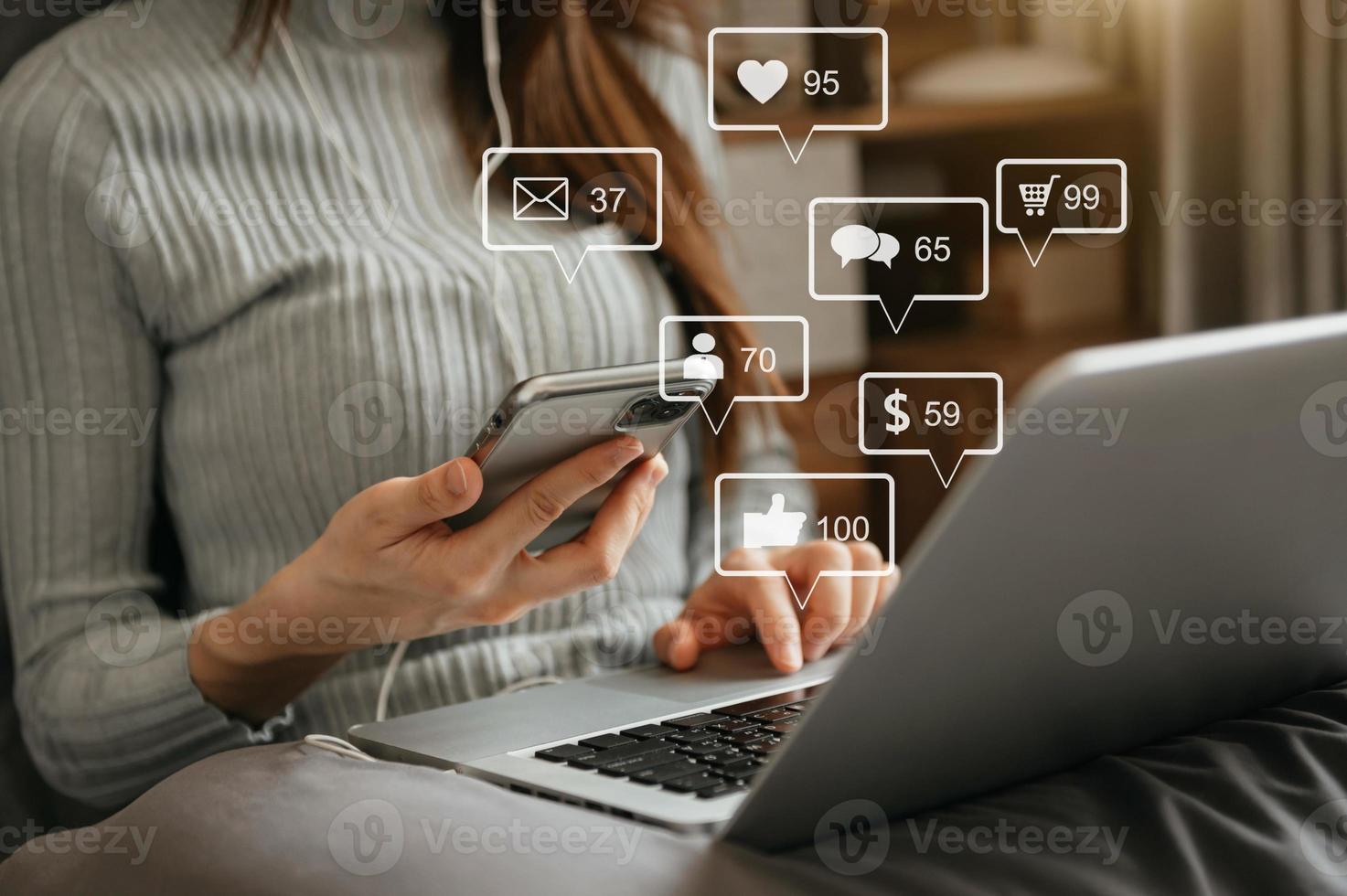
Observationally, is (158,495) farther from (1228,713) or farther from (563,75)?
(1228,713)

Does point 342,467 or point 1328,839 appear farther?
point 342,467

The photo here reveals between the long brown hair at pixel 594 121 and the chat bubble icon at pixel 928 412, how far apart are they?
935 millimetres

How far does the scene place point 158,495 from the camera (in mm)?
864

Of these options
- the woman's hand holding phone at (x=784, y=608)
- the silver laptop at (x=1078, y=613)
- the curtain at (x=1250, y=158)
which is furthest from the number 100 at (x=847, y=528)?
the silver laptop at (x=1078, y=613)

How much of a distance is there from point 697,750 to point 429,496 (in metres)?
0.16

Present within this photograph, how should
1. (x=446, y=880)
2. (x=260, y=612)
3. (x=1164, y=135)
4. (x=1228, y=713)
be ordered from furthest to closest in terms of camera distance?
(x=1164, y=135) → (x=260, y=612) → (x=1228, y=713) → (x=446, y=880)

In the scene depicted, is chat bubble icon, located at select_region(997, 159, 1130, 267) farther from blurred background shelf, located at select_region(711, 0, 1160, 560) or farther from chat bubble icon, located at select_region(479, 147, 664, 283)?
chat bubble icon, located at select_region(479, 147, 664, 283)

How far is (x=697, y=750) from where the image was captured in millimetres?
494

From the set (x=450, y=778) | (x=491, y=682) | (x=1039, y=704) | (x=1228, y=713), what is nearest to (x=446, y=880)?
(x=450, y=778)

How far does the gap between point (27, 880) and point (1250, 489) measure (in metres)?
0.42

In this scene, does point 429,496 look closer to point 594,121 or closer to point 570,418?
point 570,418

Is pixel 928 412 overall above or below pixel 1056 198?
below

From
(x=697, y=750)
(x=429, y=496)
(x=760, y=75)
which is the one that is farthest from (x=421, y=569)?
(x=760, y=75)

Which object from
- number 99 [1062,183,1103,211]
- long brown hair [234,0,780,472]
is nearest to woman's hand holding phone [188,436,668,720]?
long brown hair [234,0,780,472]
